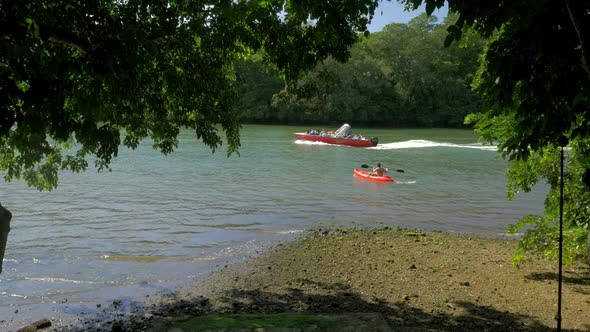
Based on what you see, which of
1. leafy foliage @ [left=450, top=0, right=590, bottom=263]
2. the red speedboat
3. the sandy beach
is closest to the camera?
leafy foliage @ [left=450, top=0, right=590, bottom=263]

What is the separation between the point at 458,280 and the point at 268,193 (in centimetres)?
1216

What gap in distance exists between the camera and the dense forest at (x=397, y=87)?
256 ft

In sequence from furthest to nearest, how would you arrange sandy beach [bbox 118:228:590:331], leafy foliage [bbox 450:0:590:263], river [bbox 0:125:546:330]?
river [bbox 0:125:546:330], sandy beach [bbox 118:228:590:331], leafy foliage [bbox 450:0:590:263]

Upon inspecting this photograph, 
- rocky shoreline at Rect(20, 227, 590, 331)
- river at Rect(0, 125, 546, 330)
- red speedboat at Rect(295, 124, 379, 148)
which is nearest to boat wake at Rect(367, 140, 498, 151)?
red speedboat at Rect(295, 124, 379, 148)

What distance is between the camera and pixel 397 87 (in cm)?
8138

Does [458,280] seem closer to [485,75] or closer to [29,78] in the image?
[485,75]

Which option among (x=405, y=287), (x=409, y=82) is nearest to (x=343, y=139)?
(x=405, y=287)

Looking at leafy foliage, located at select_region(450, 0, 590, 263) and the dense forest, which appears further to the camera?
the dense forest

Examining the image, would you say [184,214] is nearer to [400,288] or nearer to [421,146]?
[400,288]

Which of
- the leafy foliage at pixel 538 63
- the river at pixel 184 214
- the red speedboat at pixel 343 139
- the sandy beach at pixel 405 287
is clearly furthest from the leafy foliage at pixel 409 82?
the leafy foliage at pixel 538 63

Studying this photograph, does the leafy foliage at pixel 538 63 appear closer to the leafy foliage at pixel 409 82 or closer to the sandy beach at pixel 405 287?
the sandy beach at pixel 405 287

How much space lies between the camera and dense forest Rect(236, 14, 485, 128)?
256 ft

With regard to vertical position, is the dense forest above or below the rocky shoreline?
above

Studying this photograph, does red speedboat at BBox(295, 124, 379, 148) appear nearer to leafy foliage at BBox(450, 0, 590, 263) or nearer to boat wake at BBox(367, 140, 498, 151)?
boat wake at BBox(367, 140, 498, 151)
